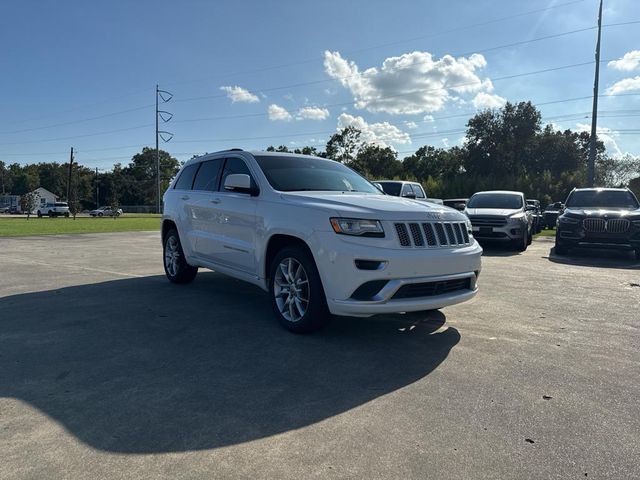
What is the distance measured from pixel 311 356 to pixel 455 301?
151 centimetres

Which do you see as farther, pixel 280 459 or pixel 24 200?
pixel 24 200

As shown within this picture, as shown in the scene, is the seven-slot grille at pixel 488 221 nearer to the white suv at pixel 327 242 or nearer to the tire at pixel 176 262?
the white suv at pixel 327 242

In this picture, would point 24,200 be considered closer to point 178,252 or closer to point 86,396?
point 178,252

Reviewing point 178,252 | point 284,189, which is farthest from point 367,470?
point 178,252

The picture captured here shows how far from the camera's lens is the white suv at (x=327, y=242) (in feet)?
13.6

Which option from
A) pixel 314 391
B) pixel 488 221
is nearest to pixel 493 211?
pixel 488 221

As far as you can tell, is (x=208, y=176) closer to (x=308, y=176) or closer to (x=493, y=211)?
(x=308, y=176)

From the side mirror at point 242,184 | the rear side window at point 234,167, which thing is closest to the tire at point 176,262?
the rear side window at point 234,167

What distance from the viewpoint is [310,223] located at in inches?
174

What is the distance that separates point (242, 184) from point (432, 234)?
2.12 metres

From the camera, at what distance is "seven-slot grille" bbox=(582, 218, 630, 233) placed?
Answer: 1099 cm

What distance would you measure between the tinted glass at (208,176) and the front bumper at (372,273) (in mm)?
2627

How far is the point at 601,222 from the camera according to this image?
1123cm

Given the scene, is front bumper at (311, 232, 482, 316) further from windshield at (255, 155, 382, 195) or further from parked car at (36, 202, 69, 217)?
parked car at (36, 202, 69, 217)
